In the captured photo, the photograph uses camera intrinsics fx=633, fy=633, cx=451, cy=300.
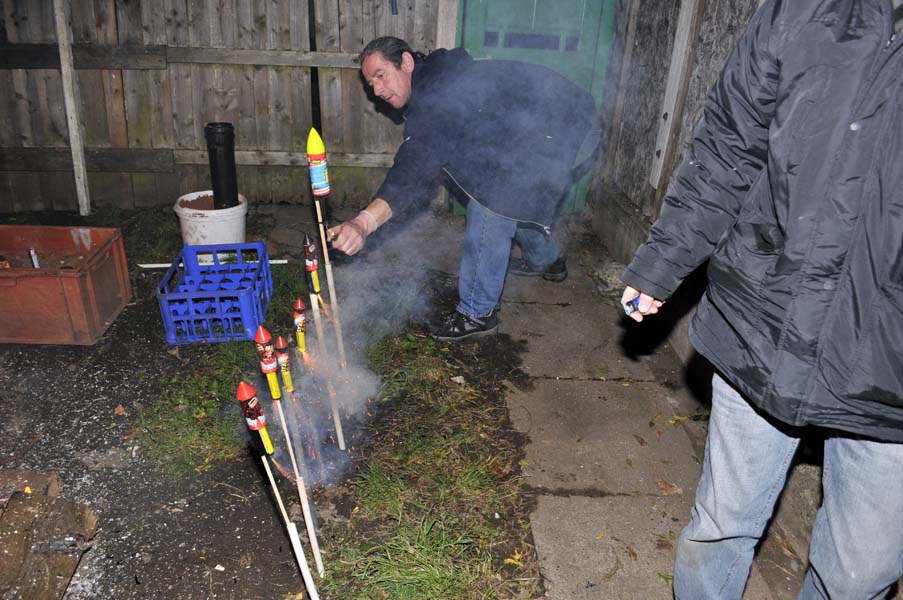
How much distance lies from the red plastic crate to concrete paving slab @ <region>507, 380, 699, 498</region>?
2.99m

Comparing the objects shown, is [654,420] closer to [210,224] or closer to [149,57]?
[210,224]

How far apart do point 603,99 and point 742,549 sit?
534 centimetres

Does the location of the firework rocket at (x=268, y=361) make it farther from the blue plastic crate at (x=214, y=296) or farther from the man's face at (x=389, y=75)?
the man's face at (x=389, y=75)

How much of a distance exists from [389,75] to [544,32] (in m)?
2.81

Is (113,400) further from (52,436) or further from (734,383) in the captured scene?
(734,383)

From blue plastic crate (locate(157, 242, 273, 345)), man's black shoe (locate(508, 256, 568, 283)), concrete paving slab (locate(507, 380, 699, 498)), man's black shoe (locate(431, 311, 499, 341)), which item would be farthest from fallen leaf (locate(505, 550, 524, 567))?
man's black shoe (locate(508, 256, 568, 283))

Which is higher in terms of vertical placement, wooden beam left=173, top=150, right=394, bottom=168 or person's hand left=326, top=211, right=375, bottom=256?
person's hand left=326, top=211, right=375, bottom=256

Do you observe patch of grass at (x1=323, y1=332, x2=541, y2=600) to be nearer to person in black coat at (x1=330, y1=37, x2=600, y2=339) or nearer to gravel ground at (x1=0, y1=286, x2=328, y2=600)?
gravel ground at (x1=0, y1=286, x2=328, y2=600)

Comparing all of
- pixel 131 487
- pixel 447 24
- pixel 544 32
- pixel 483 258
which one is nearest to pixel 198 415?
pixel 131 487

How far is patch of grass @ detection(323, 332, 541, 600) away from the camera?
281 cm

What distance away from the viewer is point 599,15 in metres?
6.27

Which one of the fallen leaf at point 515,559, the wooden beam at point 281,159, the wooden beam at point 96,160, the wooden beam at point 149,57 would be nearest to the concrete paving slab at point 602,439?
the fallen leaf at point 515,559

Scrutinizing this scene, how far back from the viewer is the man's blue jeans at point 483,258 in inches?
175

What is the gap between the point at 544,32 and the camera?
6219 millimetres
